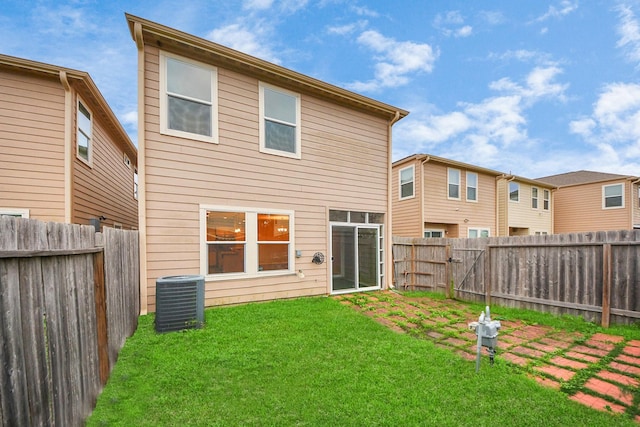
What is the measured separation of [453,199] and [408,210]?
7.88ft

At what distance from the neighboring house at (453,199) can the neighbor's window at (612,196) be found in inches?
219

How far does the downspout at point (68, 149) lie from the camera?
5936 millimetres

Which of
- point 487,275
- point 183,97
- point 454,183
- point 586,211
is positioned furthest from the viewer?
point 586,211

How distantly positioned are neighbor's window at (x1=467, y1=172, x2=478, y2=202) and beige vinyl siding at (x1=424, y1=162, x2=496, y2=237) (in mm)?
162

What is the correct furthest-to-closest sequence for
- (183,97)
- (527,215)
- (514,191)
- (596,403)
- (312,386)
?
(527,215) < (514,191) < (183,97) < (312,386) < (596,403)

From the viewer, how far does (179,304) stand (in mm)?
4395

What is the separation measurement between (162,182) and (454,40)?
15032 millimetres

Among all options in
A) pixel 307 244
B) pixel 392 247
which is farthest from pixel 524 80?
pixel 307 244

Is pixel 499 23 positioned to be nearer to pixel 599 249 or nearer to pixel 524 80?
pixel 524 80

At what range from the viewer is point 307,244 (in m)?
6.94

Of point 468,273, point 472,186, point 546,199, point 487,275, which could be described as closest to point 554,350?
point 487,275

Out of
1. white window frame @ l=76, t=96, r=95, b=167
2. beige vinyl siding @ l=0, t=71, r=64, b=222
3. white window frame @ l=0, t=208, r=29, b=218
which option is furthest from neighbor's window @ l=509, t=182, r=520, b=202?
white window frame @ l=0, t=208, r=29, b=218

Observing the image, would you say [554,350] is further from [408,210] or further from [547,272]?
[408,210]

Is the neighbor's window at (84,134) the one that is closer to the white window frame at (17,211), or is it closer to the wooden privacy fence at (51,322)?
the white window frame at (17,211)
